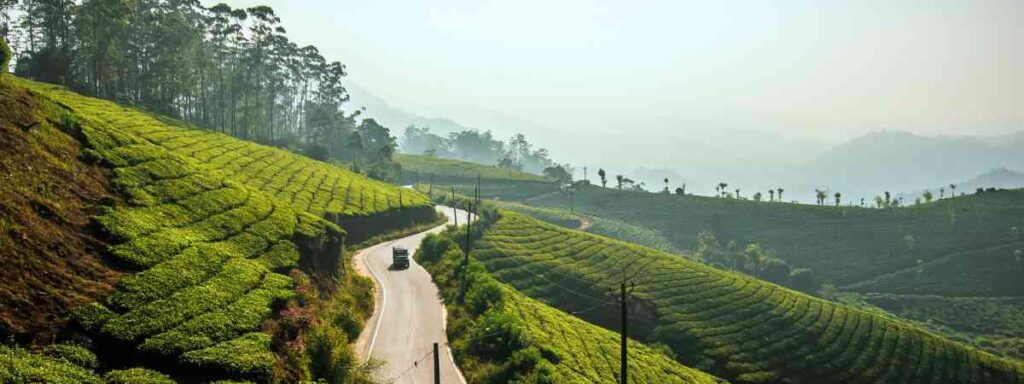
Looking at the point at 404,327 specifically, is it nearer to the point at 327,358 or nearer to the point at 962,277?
the point at 327,358

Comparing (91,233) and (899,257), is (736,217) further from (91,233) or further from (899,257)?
(91,233)

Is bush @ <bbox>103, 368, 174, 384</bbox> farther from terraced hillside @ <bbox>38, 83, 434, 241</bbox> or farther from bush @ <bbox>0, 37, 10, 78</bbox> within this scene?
terraced hillside @ <bbox>38, 83, 434, 241</bbox>

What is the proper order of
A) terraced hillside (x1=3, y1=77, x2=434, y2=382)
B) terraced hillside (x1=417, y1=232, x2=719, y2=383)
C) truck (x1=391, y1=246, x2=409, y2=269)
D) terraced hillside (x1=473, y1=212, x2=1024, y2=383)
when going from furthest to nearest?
1. terraced hillside (x1=473, y1=212, x2=1024, y2=383)
2. truck (x1=391, y1=246, x2=409, y2=269)
3. terraced hillside (x1=417, y1=232, x2=719, y2=383)
4. terraced hillside (x1=3, y1=77, x2=434, y2=382)

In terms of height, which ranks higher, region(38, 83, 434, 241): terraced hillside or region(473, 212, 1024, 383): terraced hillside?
region(38, 83, 434, 241): terraced hillside

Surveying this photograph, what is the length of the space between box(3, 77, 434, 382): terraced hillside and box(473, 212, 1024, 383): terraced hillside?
3075cm

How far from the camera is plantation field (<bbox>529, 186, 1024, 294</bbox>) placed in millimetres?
151000

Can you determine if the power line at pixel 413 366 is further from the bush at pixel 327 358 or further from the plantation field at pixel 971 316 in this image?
the plantation field at pixel 971 316

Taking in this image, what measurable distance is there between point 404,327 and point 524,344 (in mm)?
10663

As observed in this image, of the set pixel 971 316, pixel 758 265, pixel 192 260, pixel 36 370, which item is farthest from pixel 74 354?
pixel 971 316

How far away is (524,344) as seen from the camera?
133 feet

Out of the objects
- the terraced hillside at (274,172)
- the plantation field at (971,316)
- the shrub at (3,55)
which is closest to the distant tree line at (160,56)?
the terraced hillside at (274,172)

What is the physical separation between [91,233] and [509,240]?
59889 mm

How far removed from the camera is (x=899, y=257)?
151 m

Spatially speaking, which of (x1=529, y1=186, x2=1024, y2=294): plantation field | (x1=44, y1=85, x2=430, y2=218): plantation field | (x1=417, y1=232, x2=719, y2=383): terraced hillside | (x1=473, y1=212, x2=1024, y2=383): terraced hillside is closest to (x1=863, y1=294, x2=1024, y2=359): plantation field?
(x1=529, y1=186, x2=1024, y2=294): plantation field
